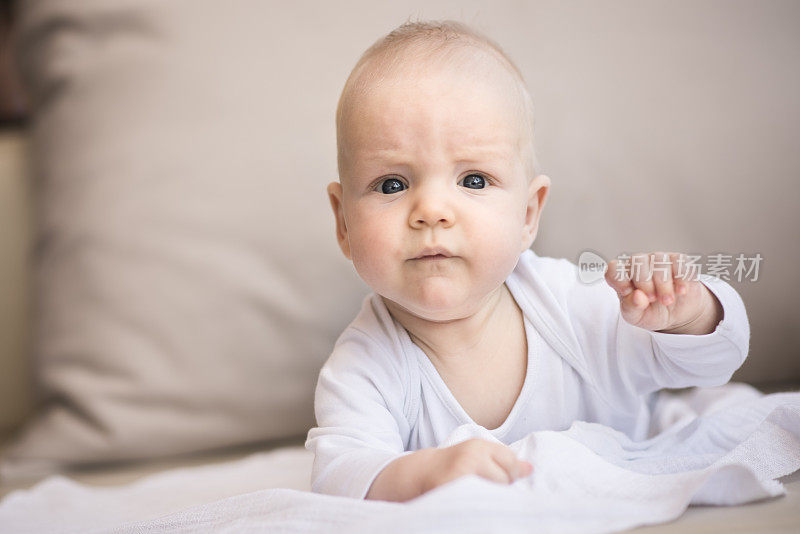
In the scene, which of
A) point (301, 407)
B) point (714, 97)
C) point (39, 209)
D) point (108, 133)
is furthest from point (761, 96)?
point (39, 209)

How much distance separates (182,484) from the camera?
3.08 feet

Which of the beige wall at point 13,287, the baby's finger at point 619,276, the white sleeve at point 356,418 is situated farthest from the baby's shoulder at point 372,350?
the beige wall at point 13,287

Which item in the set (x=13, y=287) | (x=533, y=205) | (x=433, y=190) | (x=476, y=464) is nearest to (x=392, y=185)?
(x=433, y=190)

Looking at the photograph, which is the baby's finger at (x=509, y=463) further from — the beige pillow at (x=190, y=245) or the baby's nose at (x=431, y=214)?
the beige pillow at (x=190, y=245)

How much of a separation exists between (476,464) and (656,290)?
254mm

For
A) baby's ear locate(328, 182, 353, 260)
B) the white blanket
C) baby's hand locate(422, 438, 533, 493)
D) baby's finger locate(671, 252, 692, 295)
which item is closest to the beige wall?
the white blanket

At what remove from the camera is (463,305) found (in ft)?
2.51

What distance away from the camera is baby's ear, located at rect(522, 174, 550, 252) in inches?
32.1

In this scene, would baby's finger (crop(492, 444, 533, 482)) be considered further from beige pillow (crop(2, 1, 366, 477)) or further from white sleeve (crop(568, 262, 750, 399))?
beige pillow (crop(2, 1, 366, 477))

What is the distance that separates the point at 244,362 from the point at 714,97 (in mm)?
674

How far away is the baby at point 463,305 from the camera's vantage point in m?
0.71

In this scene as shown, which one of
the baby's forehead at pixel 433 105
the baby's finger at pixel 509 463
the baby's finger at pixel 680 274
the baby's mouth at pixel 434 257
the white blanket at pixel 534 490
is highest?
the baby's forehead at pixel 433 105

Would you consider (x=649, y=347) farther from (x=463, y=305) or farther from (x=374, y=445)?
(x=374, y=445)

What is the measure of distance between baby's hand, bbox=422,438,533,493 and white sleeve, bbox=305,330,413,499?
5 cm
